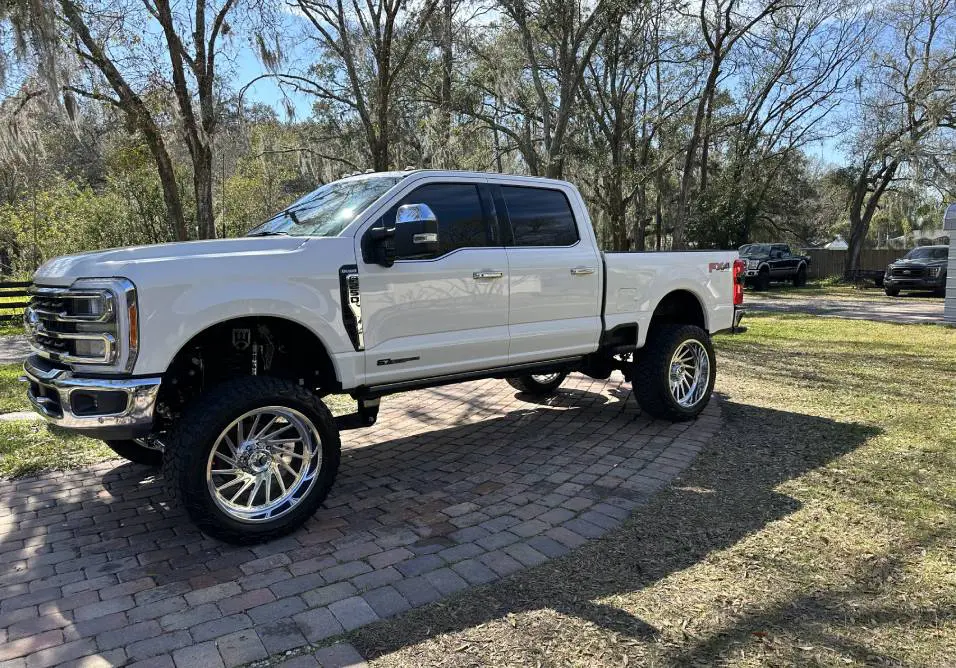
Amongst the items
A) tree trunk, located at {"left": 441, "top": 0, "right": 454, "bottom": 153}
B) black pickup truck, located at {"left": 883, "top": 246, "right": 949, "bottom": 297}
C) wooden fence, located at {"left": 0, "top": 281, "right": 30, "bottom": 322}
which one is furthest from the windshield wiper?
black pickup truck, located at {"left": 883, "top": 246, "right": 949, "bottom": 297}

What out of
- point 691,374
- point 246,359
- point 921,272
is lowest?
point 691,374

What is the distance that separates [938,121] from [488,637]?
2806 cm

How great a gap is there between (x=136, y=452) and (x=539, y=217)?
11.5ft

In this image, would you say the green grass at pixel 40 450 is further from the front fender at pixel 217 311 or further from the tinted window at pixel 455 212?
the tinted window at pixel 455 212

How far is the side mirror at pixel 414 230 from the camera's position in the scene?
158 inches

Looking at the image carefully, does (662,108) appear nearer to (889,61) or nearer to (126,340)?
(889,61)

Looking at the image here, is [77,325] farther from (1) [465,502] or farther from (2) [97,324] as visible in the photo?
(1) [465,502]

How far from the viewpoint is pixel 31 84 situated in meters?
11.1

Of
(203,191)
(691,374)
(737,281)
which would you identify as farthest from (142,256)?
(203,191)

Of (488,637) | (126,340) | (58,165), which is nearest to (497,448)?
(488,637)

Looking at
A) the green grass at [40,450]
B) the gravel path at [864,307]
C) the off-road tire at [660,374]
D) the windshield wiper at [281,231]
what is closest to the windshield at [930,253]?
the gravel path at [864,307]

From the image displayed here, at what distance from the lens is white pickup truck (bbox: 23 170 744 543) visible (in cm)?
343

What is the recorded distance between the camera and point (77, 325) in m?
3.47

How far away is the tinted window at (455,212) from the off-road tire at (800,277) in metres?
28.3
